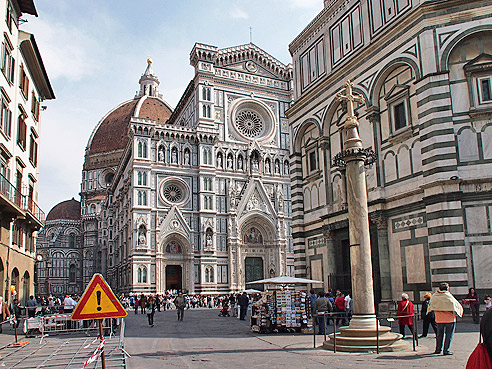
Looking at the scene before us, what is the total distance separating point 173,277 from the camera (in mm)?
46719

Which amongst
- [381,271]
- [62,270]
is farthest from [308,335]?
[62,270]

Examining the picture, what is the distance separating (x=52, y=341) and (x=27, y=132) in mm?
15928

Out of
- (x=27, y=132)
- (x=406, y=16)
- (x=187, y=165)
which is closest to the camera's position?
(x=406, y=16)

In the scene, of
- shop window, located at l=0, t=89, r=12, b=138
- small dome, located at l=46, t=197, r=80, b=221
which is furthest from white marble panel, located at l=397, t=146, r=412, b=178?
small dome, located at l=46, t=197, r=80, b=221

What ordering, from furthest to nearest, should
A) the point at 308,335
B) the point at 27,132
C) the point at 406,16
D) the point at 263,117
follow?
the point at 263,117, the point at 27,132, the point at 406,16, the point at 308,335

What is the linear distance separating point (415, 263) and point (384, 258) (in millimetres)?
1370

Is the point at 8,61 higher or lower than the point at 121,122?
lower

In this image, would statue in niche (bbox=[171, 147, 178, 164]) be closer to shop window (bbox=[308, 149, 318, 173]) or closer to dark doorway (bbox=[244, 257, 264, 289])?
dark doorway (bbox=[244, 257, 264, 289])

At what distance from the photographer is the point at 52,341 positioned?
1487 centimetres

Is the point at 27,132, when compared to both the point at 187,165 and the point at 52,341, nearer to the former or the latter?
the point at 52,341

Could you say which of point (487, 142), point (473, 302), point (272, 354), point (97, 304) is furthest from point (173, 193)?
point (97, 304)

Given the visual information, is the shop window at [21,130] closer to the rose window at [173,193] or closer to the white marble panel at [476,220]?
the white marble panel at [476,220]

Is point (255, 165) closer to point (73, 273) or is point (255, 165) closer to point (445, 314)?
point (445, 314)

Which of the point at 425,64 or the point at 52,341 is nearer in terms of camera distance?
the point at 52,341
